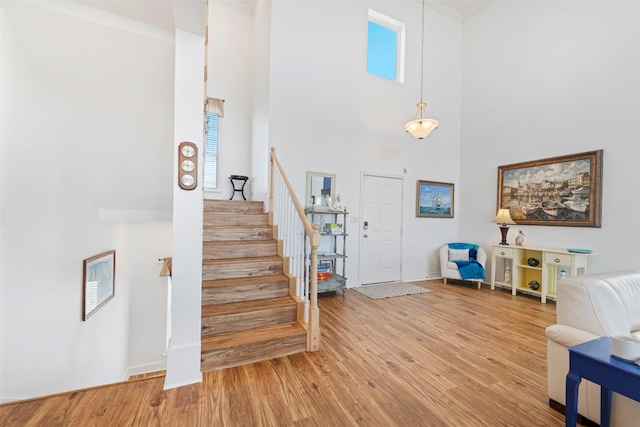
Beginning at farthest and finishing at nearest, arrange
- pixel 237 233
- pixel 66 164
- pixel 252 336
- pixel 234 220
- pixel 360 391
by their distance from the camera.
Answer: pixel 234 220
pixel 237 233
pixel 252 336
pixel 66 164
pixel 360 391

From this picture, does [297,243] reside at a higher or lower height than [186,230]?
lower

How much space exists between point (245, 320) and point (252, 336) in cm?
18

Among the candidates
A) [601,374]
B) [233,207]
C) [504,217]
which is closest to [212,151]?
[233,207]

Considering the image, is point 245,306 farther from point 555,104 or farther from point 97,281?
point 555,104

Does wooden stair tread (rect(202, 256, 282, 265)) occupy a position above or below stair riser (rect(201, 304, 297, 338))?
above

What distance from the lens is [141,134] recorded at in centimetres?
261

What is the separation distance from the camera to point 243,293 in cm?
279

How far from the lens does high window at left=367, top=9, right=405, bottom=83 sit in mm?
5168

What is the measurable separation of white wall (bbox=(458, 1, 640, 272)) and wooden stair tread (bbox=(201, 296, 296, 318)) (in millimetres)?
4340

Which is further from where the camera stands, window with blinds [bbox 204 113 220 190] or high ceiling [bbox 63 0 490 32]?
window with blinds [bbox 204 113 220 190]

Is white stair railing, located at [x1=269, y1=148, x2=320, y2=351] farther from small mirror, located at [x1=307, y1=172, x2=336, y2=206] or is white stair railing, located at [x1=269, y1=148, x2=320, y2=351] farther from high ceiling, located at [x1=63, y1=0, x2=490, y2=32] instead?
high ceiling, located at [x1=63, y1=0, x2=490, y2=32]

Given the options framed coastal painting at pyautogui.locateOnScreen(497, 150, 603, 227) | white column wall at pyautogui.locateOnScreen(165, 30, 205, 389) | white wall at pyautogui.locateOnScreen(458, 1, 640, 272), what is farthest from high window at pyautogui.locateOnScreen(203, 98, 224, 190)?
framed coastal painting at pyautogui.locateOnScreen(497, 150, 603, 227)

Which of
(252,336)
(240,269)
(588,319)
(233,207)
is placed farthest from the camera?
(233,207)

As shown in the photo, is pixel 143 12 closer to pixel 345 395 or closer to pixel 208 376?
pixel 208 376
